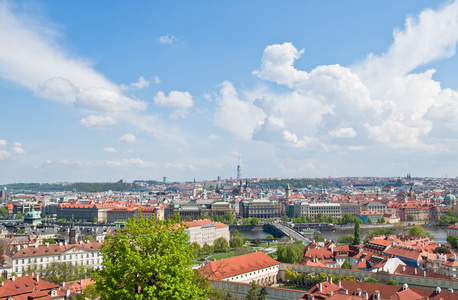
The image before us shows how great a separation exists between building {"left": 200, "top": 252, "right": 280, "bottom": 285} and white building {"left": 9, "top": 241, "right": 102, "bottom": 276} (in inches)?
784

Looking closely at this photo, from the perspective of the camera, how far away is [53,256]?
55.0m

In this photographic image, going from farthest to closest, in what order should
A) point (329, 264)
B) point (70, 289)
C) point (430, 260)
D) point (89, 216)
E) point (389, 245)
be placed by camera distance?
point (89, 216) < point (389, 245) < point (329, 264) < point (430, 260) < point (70, 289)

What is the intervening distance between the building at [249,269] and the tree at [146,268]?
23044mm

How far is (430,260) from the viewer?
5041cm

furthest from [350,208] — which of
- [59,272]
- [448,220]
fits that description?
[59,272]

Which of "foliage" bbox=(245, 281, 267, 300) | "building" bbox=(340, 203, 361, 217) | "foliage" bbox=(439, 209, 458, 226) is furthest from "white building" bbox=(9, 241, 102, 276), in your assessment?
"building" bbox=(340, 203, 361, 217)

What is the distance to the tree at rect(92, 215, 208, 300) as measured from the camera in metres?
18.0

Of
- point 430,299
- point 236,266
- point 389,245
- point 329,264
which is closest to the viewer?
point 430,299

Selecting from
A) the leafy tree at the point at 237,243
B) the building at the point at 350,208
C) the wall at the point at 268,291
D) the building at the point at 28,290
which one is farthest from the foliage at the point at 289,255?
the building at the point at 350,208

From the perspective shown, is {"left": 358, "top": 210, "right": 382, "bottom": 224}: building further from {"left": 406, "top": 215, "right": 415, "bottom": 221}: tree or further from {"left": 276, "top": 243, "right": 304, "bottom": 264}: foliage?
{"left": 276, "top": 243, "right": 304, "bottom": 264}: foliage

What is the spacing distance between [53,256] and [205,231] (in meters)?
36.8

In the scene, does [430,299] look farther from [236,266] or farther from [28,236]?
[28,236]

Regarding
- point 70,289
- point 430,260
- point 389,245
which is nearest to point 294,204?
point 389,245

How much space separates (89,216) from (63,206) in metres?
12.3
